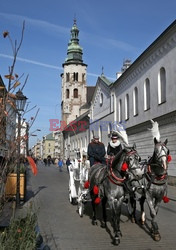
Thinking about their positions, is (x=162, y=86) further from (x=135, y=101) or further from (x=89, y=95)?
(x=89, y=95)

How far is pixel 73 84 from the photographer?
77.9 meters

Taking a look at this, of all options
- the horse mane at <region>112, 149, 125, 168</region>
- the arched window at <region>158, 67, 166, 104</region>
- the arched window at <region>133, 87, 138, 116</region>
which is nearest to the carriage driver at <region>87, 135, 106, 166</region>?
the horse mane at <region>112, 149, 125, 168</region>

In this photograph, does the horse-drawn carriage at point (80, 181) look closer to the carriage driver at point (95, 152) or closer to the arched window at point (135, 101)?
the carriage driver at point (95, 152)

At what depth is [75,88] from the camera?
256 ft

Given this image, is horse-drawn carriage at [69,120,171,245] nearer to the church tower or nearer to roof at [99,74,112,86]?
roof at [99,74,112,86]

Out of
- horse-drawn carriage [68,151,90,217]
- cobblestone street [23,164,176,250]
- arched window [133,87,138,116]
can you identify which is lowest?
cobblestone street [23,164,176,250]

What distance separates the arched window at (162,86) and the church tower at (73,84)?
55.5 metres

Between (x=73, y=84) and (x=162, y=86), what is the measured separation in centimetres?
5726

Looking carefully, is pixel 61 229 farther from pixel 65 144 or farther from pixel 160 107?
pixel 65 144

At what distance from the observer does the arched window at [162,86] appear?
21547 mm

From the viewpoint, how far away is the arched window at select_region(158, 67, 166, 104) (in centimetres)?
2155

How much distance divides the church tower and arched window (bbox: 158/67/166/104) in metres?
55.5

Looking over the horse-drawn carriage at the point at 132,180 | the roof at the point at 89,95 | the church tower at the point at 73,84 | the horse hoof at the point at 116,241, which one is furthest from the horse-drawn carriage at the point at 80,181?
the church tower at the point at 73,84

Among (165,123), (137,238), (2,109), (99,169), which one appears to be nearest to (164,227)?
(137,238)
